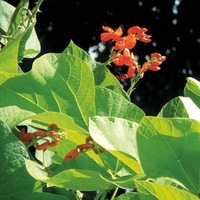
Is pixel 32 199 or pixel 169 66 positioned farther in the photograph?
pixel 169 66

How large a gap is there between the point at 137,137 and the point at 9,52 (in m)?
0.17

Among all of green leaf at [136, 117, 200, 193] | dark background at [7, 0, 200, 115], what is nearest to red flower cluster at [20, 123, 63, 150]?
green leaf at [136, 117, 200, 193]

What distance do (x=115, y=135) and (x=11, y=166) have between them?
10 cm

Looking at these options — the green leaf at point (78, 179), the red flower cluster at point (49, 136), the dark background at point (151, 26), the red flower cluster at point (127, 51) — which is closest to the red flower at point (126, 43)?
the red flower cluster at point (127, 51)

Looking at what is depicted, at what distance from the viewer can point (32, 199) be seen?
561mm

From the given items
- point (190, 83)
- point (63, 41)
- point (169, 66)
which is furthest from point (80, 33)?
point (190, 83)

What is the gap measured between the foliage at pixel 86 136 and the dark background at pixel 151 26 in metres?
5.26

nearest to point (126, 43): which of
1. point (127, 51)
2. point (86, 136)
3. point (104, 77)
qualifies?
point (127, 51)

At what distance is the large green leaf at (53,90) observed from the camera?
1.97 feet

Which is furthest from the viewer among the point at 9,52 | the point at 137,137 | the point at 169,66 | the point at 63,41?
the point at 169,66

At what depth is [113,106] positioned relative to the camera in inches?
25.1

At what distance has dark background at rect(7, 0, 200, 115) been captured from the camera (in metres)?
6.02

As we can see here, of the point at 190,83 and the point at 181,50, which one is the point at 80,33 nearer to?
the point at 181,50

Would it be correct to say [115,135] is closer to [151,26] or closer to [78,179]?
[78,179]
